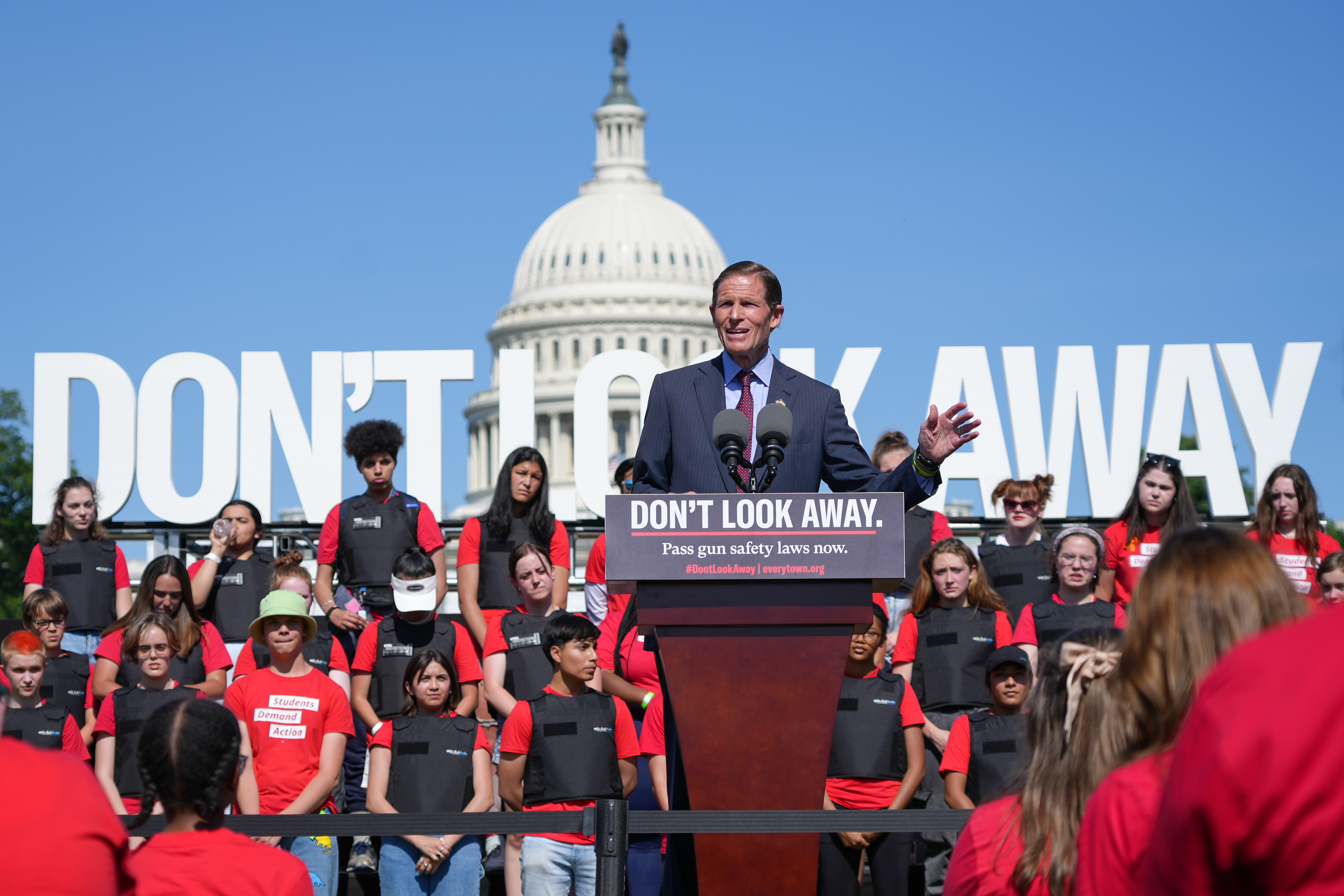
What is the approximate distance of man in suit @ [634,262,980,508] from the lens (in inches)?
195

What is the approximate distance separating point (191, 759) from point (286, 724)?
14.7 feet

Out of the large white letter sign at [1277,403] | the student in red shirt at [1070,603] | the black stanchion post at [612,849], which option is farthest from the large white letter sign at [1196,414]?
the black stanchion post at [612,849]

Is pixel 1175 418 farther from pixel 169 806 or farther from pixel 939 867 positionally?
pixel 169 806

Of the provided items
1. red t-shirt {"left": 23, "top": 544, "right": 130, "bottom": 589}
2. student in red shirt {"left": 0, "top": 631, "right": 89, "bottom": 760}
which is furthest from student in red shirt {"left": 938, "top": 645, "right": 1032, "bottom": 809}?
red t-shirt {"left": 23, "top": 544, "right": 130, "bottom": 589}

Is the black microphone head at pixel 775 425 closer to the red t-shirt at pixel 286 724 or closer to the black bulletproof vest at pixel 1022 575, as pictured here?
the red t-shirt at pixel 286 724

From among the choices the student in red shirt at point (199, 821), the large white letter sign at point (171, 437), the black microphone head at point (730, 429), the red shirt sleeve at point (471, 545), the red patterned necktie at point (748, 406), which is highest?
the large white letter sign at point (171, 437)

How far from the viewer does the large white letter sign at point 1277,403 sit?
51.2 feet

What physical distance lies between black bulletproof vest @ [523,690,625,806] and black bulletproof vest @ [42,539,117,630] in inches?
169

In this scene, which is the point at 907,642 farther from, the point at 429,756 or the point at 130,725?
the point at 130,725

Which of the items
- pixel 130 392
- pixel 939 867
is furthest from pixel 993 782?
pixel 130 392

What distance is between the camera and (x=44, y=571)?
34.4 ft

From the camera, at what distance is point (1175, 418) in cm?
1638

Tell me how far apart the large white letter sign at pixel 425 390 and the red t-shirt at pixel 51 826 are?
1475 centimetres

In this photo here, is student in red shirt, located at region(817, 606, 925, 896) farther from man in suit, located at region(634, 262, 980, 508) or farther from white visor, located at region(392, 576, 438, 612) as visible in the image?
white visor, located at region(392, 576, 438, 612)
